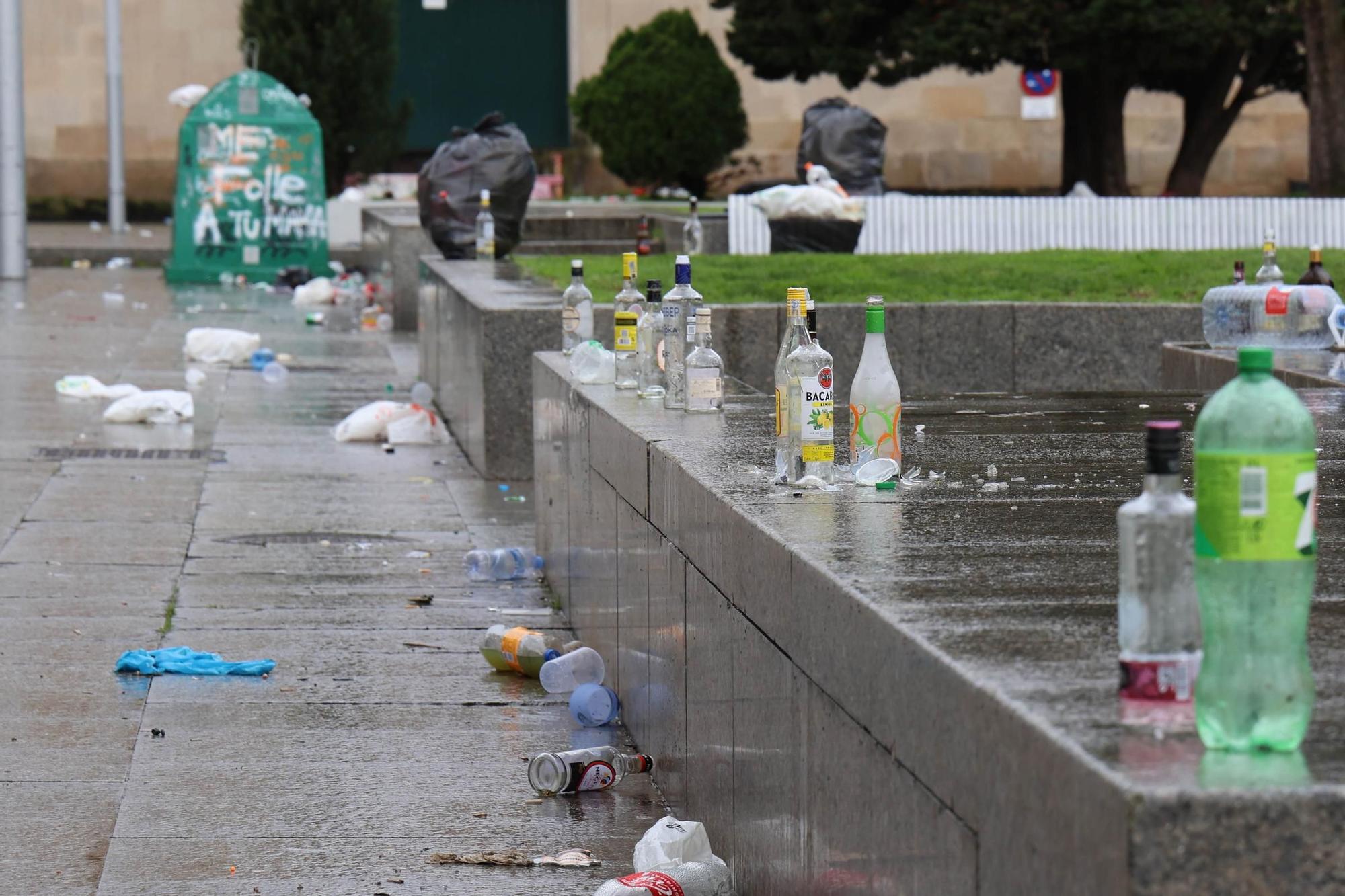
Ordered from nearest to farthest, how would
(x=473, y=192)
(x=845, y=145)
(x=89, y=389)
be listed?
(x=89, y=389), (x=473, y=192), (x=845, y=145)

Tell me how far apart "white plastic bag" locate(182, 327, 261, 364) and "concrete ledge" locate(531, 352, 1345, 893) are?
9.93m

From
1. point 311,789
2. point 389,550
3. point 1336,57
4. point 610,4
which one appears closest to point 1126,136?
point 610,4

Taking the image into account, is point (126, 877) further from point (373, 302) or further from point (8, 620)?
point (373, 302)

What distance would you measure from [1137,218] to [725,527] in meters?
15.6

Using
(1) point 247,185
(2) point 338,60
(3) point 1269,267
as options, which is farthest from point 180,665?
(2) point 338,60

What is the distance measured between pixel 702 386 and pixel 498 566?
2300mm

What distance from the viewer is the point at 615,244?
21172 millimetres

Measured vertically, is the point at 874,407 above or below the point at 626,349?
below

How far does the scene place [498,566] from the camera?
7.96m

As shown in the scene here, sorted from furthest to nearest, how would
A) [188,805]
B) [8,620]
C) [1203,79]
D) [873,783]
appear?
1. [1203,79]
2. [8,620]
3. [188,805]
4. [873,783]

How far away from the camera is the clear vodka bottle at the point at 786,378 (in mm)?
4496

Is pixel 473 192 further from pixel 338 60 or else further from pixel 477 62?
pixel 477 62

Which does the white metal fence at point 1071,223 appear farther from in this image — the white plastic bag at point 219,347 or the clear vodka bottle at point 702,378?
the clear vodka bottle at point 702,378

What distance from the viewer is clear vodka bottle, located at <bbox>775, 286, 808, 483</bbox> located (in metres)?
4.50
